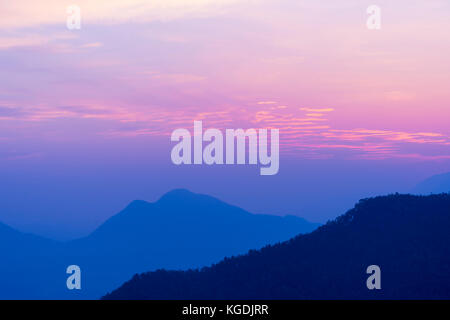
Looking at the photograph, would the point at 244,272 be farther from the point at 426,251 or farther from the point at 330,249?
the point at 426,251

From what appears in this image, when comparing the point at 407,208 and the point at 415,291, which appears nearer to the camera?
the point at 415,291

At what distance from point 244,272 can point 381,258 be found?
14.9m

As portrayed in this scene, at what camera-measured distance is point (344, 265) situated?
61.9 m

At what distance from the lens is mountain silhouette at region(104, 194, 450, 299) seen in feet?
183

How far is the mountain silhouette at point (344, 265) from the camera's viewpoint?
55812 mm

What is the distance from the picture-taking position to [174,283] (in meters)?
66.0

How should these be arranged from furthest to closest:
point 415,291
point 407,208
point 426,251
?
point 407,208 < point 426,251 < point 415,291

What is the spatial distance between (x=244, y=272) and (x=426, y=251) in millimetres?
19403

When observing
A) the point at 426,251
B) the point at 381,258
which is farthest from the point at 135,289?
the point at 426,251

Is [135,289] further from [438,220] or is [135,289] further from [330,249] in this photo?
[438,220]

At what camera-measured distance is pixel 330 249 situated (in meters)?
67.1
